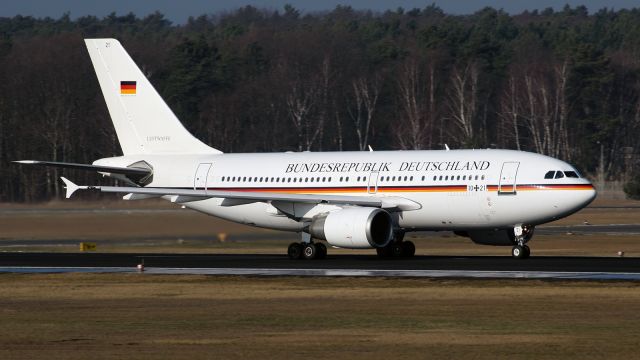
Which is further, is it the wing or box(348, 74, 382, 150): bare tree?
box(348, 74, 382, 150): bare tree

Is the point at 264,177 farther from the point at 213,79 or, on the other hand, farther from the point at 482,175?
the point at 213,79

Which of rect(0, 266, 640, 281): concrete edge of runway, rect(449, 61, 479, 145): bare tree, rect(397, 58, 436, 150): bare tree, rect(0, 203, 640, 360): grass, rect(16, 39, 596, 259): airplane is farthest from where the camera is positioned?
rect(397, 58, 436, 150): bare tree

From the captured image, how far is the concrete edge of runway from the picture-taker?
115 feet

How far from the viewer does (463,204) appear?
4497cm

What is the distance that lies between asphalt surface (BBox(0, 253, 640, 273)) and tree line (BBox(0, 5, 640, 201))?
68639 mm

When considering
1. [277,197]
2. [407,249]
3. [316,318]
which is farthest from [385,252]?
[316,318]

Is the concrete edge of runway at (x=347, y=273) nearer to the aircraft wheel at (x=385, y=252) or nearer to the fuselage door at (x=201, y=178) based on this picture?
the aircraft wheel at (x=385, y=252)

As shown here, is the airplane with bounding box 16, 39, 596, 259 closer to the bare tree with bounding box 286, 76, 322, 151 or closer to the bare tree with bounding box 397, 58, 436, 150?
the bare tree with bounding box 397, 58, 436, 150

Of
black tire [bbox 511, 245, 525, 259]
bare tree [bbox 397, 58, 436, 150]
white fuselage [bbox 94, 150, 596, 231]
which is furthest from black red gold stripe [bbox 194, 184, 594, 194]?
bare tree [bbox 397, 58, 436, 150]

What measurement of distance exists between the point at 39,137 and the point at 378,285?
9299cm

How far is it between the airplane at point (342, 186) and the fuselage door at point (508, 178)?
3cm

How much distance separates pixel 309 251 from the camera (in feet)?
152

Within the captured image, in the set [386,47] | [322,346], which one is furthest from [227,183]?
[386,47]

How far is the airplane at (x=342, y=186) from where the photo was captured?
44.3m
